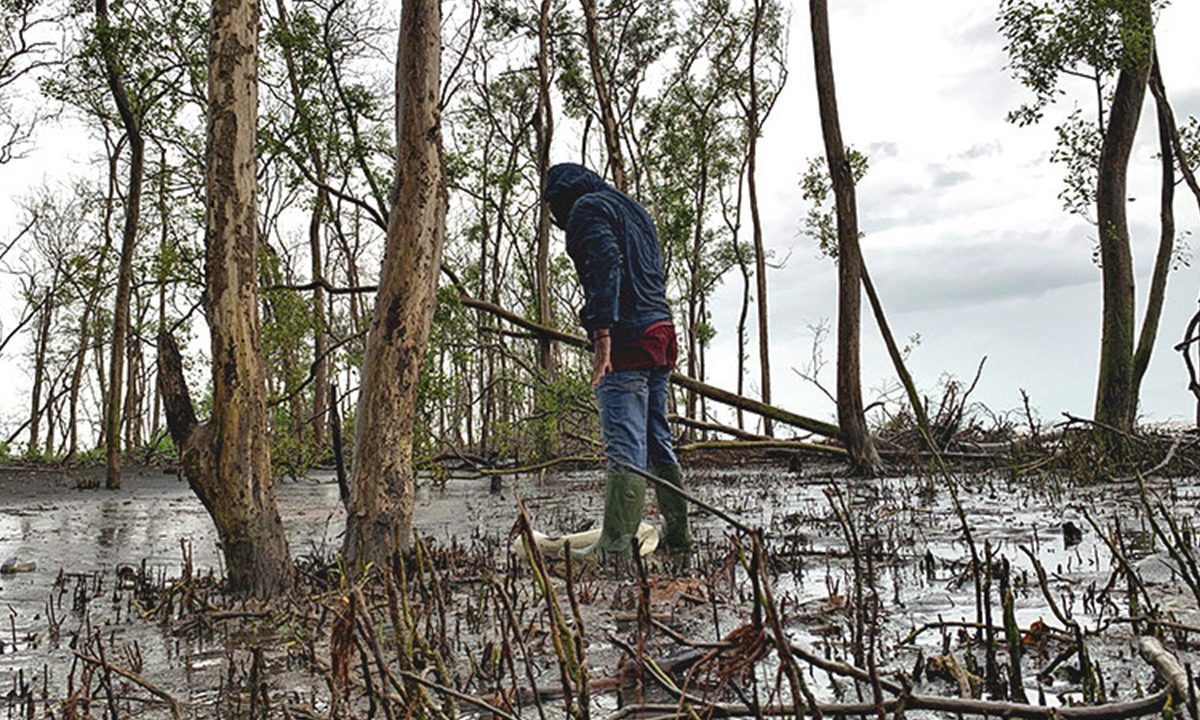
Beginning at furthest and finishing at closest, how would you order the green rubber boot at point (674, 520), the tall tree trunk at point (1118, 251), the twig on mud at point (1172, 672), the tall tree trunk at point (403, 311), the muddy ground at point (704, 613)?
the tall tree trunk at point (1118, 251)
the green rubber boot at point (674, 520)
the tall tree trunk at point (403, 311)
the muddy ground at point (704, 613)
the twig on mud at point (1172, 672)

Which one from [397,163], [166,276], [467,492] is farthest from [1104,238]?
[166,276]

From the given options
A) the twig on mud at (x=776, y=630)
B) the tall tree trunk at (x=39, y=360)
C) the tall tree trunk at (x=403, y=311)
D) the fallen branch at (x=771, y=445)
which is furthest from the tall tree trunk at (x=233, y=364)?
the tall tree trunk at (x=39, y=360)

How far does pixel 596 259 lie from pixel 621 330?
52 cm

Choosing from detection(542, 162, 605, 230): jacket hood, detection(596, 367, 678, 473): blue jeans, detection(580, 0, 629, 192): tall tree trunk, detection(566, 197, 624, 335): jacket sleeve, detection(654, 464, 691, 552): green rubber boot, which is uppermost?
detection(580, 0, 629, 192): tall tree trunk

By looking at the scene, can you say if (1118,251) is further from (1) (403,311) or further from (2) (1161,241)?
(1) (403,311)

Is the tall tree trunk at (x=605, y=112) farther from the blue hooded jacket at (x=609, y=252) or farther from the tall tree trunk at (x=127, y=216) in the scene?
the blue hooded jacket at (x=609, y=252)

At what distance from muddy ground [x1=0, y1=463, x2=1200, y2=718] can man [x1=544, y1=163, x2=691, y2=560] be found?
0.46 metres

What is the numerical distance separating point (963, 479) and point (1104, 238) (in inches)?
194

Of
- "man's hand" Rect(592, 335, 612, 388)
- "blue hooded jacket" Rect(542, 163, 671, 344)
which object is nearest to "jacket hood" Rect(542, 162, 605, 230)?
"blue hooded jacket" Rect(542, 163, 671, 344)

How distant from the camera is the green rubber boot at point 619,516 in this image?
5.48 metres

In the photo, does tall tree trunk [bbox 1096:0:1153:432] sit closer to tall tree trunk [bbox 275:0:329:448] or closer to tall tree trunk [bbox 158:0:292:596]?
tall tree trunk [bbox 275:0:329:448]

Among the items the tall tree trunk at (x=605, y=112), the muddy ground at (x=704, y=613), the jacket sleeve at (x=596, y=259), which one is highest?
the tall tree trunk at (x=605, y=112)

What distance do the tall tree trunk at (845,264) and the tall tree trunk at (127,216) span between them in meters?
9.98

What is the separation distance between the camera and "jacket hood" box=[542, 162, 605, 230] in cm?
589
